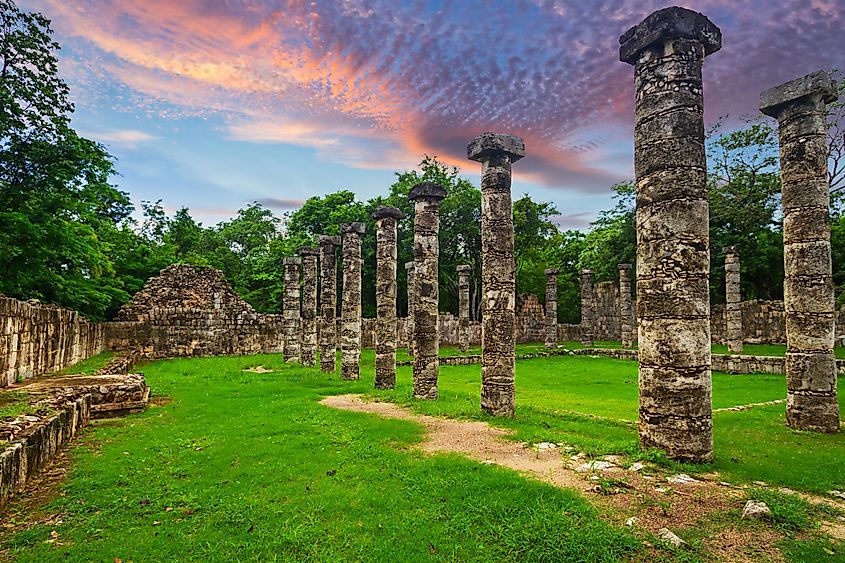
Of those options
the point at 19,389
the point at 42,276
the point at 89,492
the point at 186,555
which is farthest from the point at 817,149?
the point at 42,276

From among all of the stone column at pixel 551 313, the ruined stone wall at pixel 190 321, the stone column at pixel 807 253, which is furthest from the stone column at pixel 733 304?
the ruined stone wall at pixel 190 321

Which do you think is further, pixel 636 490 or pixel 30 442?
pixel 30 442

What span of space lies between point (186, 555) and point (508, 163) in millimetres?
9567

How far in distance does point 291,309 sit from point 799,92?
2040 cm

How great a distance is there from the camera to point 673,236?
303 inches

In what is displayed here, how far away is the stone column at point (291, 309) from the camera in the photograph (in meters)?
25.0

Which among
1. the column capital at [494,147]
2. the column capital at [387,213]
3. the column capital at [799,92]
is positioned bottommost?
the column capital at [387,213]

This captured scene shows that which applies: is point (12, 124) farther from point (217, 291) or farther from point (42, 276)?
point (217, 291)

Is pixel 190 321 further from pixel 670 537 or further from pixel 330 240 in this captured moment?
pixel 670 537

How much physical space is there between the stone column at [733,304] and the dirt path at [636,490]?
22.6 m

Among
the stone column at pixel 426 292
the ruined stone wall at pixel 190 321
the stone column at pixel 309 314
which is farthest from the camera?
the ruined stone wall at pixel 190 321

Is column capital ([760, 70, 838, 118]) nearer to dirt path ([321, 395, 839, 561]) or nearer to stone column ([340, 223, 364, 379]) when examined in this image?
dirt path ([321, 395, 839, 561])

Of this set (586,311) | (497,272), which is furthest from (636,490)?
(586,311)

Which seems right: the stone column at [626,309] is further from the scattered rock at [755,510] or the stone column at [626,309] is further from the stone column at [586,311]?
the scattered rock at [755,510]
